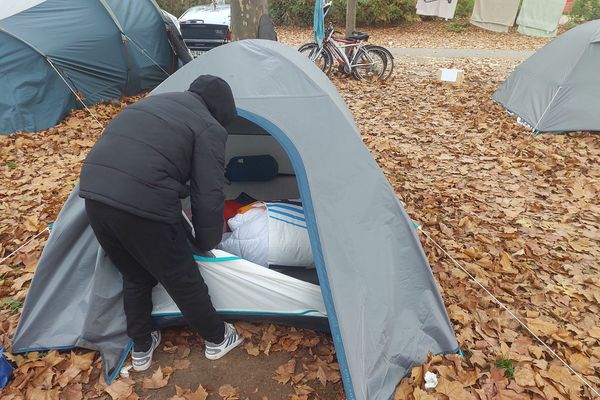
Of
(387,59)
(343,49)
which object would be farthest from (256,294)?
(387,59)

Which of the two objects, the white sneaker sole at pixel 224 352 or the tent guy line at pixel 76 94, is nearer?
the white sneaker sole at pixel 224 352

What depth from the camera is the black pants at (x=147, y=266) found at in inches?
74.0

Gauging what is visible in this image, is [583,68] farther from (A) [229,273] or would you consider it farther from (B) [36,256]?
(B) [36,256]

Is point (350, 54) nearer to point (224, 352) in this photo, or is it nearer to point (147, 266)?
point (224, 352)

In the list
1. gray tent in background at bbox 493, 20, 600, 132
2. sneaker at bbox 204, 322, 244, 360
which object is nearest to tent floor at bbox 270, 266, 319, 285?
sneaker at bbox 204, 322, 244, 360

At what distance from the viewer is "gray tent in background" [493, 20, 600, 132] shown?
18.1 feet

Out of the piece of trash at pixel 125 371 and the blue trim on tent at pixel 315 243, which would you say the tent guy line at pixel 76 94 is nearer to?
the piece of trash at pixel 125 371

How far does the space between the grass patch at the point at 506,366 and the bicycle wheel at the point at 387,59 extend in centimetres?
705

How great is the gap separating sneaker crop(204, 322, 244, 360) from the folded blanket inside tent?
472 millimetres

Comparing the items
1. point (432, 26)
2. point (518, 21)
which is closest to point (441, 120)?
point (518, 21)

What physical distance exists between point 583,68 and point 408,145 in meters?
2.60

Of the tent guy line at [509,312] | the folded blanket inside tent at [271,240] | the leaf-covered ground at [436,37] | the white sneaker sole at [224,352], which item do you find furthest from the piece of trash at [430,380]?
the leaf-covered ground at [436,37]

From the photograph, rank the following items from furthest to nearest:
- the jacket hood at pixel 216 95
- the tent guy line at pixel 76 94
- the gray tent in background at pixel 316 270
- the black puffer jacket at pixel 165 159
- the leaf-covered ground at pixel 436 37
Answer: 1. the leaf-covered ground at pixel 436 37
2. the tent guy line at pixel 76 94
3. the gray tent in background at pixel 316 270
4. the jacket hood at pixel 216 95
5. the black puffer jacket at pixel 165 159

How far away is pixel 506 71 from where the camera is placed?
937 centimetres
